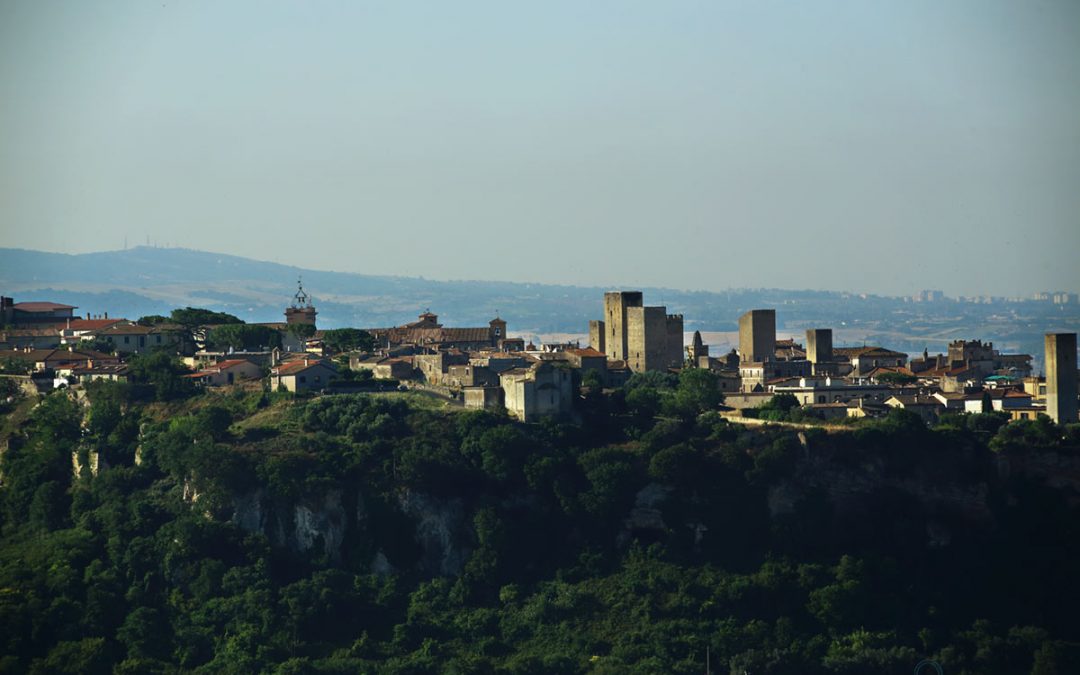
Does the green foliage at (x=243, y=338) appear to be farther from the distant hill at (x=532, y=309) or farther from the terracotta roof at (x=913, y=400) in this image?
the distant hill at (x=532, y=309)

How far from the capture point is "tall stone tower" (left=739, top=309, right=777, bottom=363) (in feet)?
176

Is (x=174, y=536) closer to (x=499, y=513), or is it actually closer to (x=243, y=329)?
(x=499, y=513)

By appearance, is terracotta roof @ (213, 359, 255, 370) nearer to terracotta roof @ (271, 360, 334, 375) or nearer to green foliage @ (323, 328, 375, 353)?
terracotta roof @ (271, 360, 334, 375)

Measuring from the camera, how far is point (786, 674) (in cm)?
3534

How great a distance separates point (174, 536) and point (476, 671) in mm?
7449

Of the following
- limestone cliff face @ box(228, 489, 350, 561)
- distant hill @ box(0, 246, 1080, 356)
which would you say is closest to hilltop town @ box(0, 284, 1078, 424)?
limestone cliff face @ box(228, 489, 350, 561)

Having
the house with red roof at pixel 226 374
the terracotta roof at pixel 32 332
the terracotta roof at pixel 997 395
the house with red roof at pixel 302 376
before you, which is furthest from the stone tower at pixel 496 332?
the terracotta roof at pixel 997 395

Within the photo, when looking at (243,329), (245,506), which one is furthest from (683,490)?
(243,329)

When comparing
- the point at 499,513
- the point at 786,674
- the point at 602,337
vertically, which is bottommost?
the point at 786,674

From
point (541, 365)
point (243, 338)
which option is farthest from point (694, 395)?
point (243, 338)

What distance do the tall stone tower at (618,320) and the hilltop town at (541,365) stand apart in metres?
0.04

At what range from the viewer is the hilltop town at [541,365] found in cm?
4484

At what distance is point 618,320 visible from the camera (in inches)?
2023

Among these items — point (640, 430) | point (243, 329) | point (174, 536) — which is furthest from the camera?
point (243, 329)
